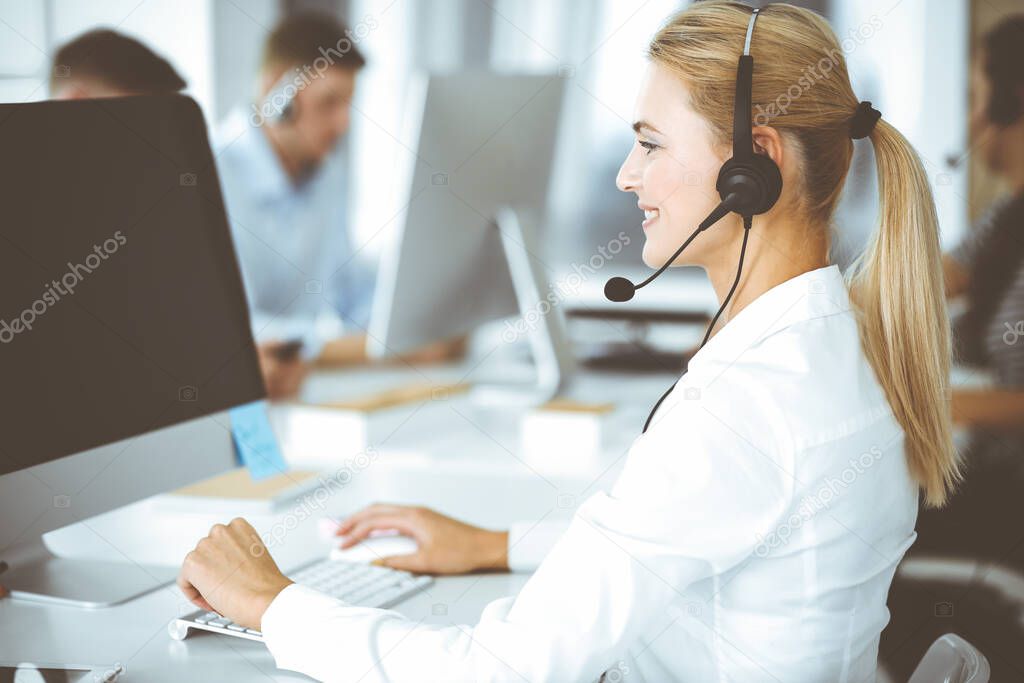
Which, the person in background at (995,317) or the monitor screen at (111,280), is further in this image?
the person in background at (995,317)

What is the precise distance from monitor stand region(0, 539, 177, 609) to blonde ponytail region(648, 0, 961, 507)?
0.81 metres

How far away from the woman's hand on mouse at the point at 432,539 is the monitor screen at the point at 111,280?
0.81ft

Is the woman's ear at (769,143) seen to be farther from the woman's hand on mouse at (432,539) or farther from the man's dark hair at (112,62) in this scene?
the man's dark hair at (112,62)

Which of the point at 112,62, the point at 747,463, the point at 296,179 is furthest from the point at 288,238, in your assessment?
the point at 747,463

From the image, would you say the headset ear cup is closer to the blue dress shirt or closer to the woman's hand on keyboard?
the woman's hand on keyboard

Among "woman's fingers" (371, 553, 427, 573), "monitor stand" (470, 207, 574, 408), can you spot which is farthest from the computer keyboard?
"monitor stand" (470, 207, 574, 408)

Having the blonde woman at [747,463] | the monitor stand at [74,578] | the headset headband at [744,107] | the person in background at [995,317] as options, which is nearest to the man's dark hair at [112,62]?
the monitor stand at [74,578]

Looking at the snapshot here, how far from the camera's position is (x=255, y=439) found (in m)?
1.43

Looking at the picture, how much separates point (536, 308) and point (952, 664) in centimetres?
135

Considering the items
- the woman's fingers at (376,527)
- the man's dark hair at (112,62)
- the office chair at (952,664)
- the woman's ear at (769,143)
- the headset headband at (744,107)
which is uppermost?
the man's dark hair at (112,62)

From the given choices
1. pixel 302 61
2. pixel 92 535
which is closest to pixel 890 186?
pixel 92 535

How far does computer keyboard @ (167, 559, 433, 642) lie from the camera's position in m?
1.04

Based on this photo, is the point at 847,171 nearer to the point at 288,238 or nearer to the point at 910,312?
the point at 910,312

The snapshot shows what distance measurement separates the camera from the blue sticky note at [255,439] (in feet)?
4.59
